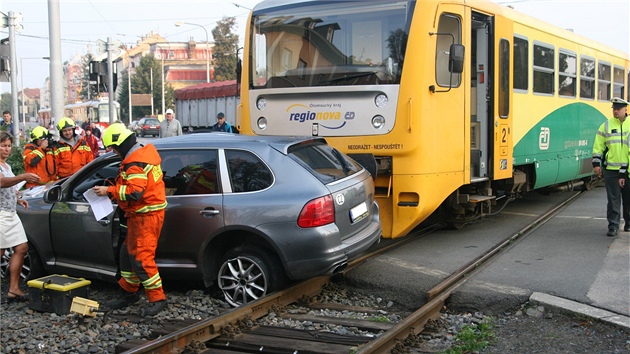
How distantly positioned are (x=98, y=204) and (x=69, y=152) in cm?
395

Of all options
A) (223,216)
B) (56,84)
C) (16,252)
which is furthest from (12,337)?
(56,84)

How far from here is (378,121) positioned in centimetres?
884

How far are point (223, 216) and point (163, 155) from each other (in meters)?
1.10

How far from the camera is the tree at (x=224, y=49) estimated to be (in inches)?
3140

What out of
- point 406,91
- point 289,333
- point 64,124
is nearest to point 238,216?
point 289,333

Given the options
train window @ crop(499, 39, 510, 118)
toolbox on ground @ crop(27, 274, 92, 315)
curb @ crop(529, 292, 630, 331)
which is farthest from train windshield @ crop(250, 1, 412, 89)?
toolbox on ground @ crop(27, 274, 92, 315)

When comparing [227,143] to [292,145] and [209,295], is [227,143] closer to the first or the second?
[292,145]

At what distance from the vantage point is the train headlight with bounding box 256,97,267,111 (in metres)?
9.67

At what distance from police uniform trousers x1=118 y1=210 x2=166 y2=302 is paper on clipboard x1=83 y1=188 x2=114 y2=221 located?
0.31 m

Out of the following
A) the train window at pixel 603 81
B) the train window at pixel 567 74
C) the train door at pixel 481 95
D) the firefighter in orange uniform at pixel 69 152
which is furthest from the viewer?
the train window at pixel 603 81

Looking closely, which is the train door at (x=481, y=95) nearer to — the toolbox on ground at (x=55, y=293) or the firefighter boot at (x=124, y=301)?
the firefighter boot at (x=124, y=301)

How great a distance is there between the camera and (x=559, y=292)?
22.0ft

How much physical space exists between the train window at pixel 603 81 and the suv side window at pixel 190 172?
10562 mm

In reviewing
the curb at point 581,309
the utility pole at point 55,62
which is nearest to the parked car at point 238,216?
the curb at point 581,309
